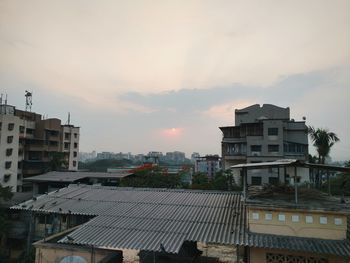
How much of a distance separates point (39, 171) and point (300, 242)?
52288 millimetres

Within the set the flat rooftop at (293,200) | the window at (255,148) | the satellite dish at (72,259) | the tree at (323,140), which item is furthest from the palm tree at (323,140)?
the satellite dish at (72,259)

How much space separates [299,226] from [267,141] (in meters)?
30.3

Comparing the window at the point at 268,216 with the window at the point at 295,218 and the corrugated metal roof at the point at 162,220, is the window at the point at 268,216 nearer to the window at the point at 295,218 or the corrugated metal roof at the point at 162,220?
the corrugated metal roof at the point at 162,220

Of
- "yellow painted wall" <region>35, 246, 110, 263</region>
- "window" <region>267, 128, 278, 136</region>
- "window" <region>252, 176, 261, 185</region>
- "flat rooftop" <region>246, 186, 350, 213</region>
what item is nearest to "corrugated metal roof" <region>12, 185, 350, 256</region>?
"flat rooftop" <region>246, 186, 350, 213</region>

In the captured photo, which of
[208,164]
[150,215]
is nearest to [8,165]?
[150,215]

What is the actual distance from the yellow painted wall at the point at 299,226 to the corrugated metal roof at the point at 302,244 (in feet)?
0.75

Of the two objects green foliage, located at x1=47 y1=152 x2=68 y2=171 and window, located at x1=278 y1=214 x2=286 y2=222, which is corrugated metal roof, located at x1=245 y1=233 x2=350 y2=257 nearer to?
window, located at x1=278 y1=214 x2=286 y2=222

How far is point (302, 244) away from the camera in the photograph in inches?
401

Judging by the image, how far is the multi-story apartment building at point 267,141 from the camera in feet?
128

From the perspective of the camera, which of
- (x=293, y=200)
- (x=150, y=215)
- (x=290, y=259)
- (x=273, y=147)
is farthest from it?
(x=273, y=147)

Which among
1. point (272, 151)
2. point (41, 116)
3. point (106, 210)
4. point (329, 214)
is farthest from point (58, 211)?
point (41, 116)

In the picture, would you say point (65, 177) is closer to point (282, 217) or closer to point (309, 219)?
point (282, 217)

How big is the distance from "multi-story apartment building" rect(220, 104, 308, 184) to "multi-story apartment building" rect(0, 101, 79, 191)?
35.7m

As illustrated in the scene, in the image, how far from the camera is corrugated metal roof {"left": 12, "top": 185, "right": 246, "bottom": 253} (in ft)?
35.9
